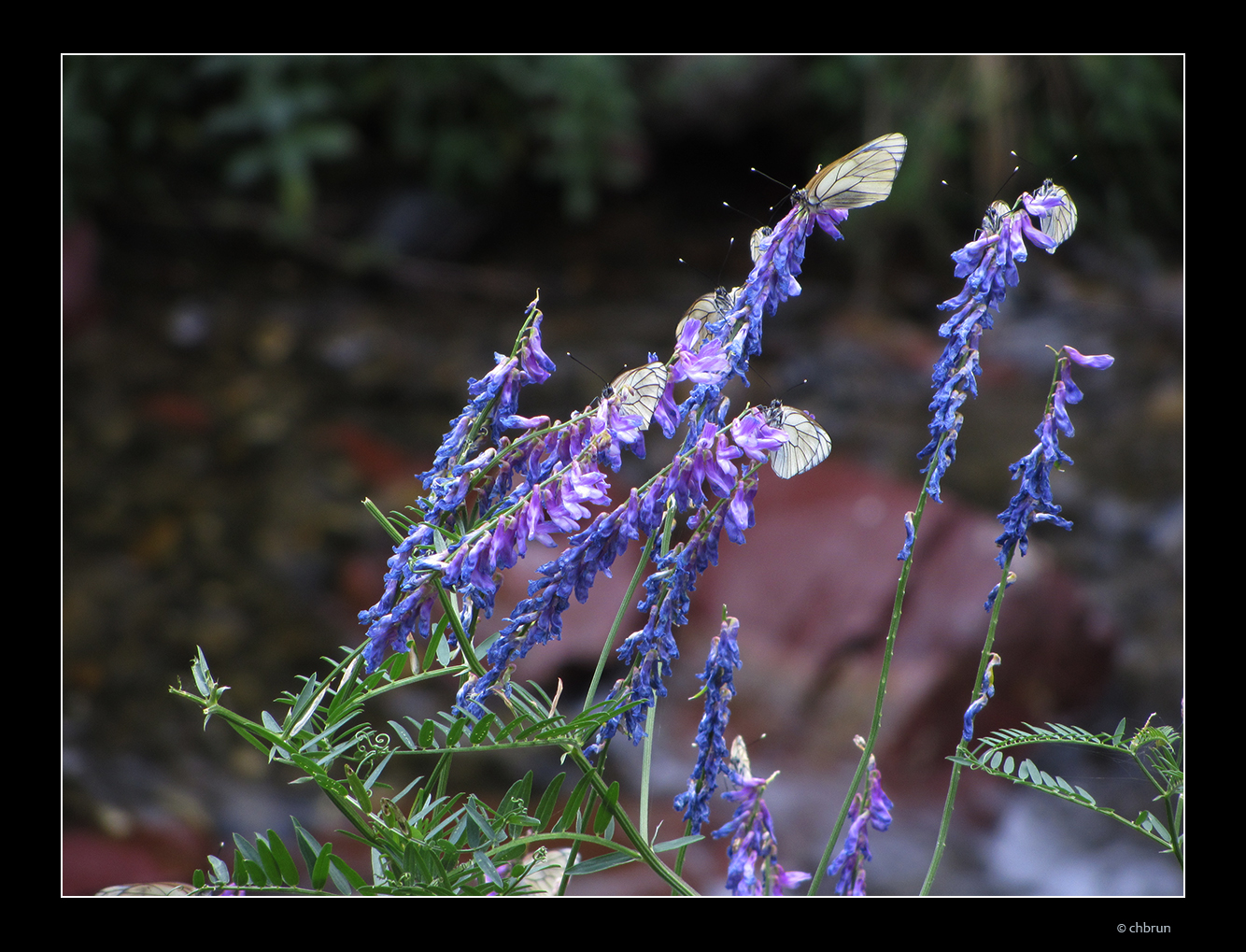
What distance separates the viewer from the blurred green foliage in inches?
112

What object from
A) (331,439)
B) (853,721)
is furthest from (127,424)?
(853,721)

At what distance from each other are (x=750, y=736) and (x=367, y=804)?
5.67 feet

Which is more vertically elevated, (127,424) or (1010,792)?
(127,424)

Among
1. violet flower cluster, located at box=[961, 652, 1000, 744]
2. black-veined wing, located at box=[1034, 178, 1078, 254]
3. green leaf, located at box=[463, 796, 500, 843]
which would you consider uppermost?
black-veined wing, located at box=[1034, 178, 1078, 254]

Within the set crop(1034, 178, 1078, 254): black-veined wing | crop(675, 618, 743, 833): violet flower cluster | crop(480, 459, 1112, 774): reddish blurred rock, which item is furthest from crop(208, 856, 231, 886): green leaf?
crop(480, 459, 1112, 774): reddish blurred rock

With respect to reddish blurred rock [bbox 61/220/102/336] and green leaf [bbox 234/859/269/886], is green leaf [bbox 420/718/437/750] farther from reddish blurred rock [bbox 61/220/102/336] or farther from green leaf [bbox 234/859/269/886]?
reddish blurred rock [bbox 61/220/102/336]

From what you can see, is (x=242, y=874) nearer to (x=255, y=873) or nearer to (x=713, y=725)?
(x=255, y=873)

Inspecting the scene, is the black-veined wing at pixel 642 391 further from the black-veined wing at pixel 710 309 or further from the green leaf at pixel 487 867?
the green leaf at pixel 487 867

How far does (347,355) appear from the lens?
11.1 feet

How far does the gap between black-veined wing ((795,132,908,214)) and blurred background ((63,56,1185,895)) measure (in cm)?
131

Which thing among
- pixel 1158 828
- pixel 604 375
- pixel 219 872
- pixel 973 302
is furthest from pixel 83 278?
pixel 1158 828

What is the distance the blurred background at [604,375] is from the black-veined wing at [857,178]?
131 cm

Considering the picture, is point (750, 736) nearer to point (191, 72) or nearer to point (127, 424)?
point (127, 424)
